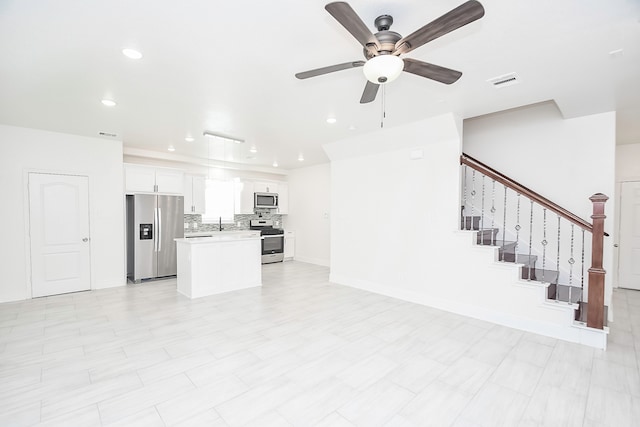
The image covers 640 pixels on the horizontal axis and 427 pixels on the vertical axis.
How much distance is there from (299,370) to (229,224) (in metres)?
5.80

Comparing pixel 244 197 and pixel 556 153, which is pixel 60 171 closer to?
pixel 244 197

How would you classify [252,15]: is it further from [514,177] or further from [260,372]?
[514,177]

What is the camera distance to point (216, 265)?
4902 millimetres

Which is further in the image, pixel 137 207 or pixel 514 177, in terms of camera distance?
pixel 137 207

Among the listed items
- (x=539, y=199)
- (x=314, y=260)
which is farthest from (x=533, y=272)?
(x=314, y=260)

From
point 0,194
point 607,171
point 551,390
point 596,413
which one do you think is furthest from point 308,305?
point 0,194

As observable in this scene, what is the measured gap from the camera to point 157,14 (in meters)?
1.93

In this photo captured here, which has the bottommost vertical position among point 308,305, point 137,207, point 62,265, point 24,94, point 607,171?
point 308,305

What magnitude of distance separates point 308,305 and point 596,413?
3.13 meters

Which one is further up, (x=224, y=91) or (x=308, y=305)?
(x=224, y=91)

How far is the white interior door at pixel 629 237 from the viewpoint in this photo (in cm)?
528

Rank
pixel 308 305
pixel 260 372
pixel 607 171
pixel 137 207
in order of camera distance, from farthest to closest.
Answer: pixel 137 207, pixel 308 305, pixel 607 171, pixel 260 372

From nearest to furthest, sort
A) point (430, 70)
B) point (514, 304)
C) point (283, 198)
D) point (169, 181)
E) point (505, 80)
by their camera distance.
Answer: point (430, 70) → point (505, 80) → point (514, 304) → point (169, 181) → point (283, 198)

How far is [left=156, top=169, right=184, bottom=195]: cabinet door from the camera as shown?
6059 millimetres
